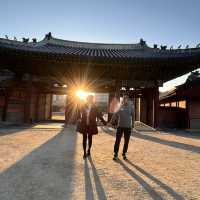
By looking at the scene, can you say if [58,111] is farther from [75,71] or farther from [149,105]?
[75,71]

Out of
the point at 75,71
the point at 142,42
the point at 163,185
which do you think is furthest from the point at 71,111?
the point at 163,185

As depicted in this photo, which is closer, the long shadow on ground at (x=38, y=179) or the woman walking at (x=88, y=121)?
the long shadow on ground at (x=38, y=179)

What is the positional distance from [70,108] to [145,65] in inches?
205

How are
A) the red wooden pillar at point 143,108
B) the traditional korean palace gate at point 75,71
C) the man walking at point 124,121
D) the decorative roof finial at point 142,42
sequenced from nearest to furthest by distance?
the man walking at point 124,121 < the traditional korean palace gate at point 75,71 < the red wooden pillar at point 143,108 < the decorative roof finial at point 142,42

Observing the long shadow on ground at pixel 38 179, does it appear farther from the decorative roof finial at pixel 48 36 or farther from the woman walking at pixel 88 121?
the decorative roof finial at pixel 48 36

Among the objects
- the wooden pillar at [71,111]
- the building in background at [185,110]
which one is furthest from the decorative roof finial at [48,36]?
the building in background at [185,110]

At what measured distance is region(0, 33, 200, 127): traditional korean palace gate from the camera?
9773 mm

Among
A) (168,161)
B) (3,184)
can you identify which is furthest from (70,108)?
(3,184)

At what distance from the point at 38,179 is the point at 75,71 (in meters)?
9.14

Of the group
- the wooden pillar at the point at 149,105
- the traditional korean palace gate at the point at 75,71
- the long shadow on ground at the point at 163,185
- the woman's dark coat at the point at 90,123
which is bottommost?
the long shadow on ground at the point at 163,185

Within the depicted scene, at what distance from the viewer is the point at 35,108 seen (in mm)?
13773

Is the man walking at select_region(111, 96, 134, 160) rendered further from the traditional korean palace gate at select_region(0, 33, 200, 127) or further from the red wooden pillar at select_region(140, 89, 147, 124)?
the red wooden pillar at select_region(140, 89, 147, 124)

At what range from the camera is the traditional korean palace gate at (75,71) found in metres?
9.77

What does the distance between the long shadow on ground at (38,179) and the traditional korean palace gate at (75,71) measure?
6.57 m
